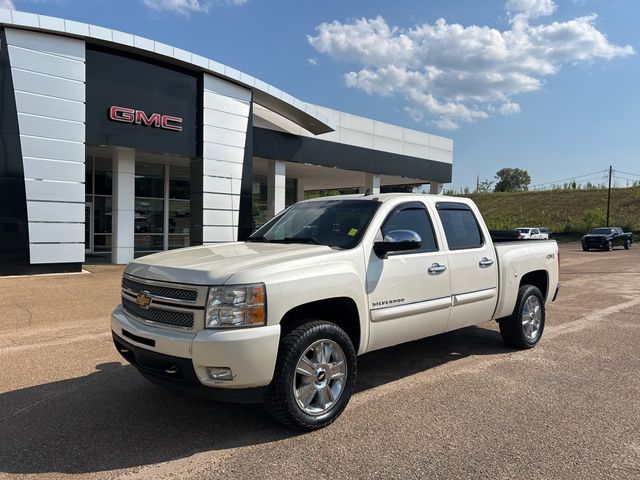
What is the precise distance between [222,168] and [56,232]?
5.66 m

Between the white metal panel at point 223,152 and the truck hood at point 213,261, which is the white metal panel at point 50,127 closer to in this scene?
the white metal panel at point 223,152

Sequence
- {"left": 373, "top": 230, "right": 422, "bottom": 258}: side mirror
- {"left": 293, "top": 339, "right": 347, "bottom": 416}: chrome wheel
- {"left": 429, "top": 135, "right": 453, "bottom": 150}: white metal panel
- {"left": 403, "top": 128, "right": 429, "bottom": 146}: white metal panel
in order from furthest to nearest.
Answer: {"left": 429, "top": 135, "right": 453, "bottom": 150}: white metal panel, {"left": 403, "top": 128, "right": 429, "bottom": 146}: white metal panel, {"left": 373, "top": 230, "right": 422, "bottom": 258}: side mirror, {"left": 293, "top": 339, "right": 347, "bottom": 416}: chrome wheel

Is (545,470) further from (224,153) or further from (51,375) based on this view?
(224,153)

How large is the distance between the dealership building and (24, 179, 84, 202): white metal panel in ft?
0.09

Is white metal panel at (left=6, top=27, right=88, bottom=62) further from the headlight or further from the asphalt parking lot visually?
the headlight

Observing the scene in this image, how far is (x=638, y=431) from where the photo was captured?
3799mm

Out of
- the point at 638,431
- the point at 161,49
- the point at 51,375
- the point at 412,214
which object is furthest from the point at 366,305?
the point at 161,49

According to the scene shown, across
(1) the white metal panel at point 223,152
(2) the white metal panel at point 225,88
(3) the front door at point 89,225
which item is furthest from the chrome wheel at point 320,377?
(3) the front door at point 89,225

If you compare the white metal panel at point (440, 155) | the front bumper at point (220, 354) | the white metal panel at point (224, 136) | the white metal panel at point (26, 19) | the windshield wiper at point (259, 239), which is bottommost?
the front bumper at point (220, 354)

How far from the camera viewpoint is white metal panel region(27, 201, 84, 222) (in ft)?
43.8

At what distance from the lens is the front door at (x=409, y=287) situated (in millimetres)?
4301

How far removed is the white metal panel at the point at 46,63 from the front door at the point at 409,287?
41.0 feet

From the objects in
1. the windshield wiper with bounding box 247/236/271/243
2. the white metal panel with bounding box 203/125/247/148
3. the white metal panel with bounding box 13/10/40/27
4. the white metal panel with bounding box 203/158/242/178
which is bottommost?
the windshield wiper with bounding box 247/236/271/243

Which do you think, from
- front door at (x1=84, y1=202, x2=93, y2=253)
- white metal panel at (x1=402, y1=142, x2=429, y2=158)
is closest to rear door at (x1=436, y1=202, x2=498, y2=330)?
front door at (x1=84, y1=202, x2=93, y2=253)
